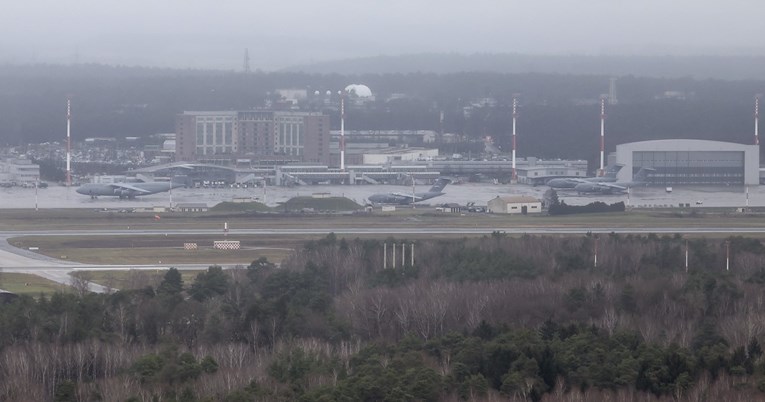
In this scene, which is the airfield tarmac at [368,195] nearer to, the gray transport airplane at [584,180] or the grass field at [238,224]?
the gray transport airplane at [584,180]

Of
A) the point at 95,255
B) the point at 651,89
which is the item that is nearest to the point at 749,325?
the point at 95,255

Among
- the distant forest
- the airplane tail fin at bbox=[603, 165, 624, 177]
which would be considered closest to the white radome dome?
the distant forest

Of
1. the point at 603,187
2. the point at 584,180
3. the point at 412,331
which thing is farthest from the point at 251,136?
the point at 412,331

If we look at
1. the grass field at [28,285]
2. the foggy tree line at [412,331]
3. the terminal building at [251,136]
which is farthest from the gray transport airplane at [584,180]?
the grass field at [28,285]

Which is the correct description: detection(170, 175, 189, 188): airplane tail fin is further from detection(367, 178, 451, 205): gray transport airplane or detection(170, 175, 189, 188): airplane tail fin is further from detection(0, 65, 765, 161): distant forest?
detection(0, 65, 765, 161): distant forest

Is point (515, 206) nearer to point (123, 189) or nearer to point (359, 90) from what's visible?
point (123, 189)

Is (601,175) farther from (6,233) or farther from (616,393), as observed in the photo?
(616,393)

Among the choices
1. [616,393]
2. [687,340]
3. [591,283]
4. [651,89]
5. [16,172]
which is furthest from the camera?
[651,89]
